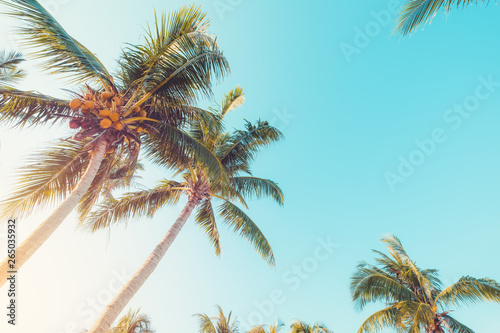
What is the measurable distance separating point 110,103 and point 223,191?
390 centimetres

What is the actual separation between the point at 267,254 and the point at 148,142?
4.97 metres

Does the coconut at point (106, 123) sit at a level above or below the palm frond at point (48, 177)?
above

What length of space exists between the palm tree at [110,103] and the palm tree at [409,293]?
24.1 ft

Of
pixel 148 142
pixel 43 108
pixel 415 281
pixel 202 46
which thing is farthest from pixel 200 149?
pixel 415 281

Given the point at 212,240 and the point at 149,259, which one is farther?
the point at 212,240

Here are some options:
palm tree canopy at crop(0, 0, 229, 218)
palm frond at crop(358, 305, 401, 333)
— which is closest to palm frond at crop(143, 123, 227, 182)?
palm tree canopy at crop(0, 0, 229, 218)

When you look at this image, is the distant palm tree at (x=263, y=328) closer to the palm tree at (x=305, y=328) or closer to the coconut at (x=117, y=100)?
the palm tree at (x=305, y=328)

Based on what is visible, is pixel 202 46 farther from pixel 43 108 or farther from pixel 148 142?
pixel 43 108

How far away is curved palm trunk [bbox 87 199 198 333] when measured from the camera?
168 inches

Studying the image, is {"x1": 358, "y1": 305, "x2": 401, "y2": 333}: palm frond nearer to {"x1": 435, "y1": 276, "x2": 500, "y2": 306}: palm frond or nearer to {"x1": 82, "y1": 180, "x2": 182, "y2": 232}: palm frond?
{"x1": 435, "y1": 276, "x2": 500, "y2": 306}: palm frond

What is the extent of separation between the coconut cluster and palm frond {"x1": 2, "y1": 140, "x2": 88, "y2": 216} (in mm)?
934

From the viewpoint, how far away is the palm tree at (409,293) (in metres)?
7.99

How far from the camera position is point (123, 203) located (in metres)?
7.80

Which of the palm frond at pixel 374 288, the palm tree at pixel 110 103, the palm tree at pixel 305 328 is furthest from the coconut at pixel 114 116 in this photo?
the palm tree at pixel 305 328
